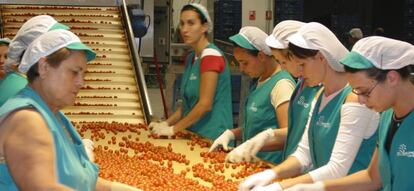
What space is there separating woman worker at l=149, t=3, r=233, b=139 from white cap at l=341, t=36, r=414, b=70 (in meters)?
2.24

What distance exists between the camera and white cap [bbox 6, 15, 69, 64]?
9.07 feet

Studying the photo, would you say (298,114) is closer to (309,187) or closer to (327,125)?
(327,125)

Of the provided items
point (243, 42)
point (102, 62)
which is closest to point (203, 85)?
point (243, 42)

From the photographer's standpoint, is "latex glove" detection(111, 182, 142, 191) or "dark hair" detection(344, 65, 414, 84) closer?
"dark hair" detection(344, 65, 414, 84)

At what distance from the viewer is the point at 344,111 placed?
282cm

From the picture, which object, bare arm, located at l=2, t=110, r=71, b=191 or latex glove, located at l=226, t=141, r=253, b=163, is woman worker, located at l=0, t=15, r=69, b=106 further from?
latex glove, located at l=226, t=141, r=253, b=163

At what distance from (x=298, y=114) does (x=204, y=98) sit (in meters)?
1.31

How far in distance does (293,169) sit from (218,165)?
24.1 inches

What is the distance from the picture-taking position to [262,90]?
4016mm

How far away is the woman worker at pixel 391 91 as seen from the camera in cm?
241

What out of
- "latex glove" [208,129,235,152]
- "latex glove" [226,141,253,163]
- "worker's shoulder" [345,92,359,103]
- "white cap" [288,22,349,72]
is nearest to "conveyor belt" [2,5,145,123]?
"latex glove" [208,129,235,152]

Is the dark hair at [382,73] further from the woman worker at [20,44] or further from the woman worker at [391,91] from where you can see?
the woman worker at [20,44]

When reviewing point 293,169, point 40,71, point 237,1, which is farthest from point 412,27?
point 40,71

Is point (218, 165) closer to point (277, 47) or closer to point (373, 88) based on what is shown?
point (277, 47)
